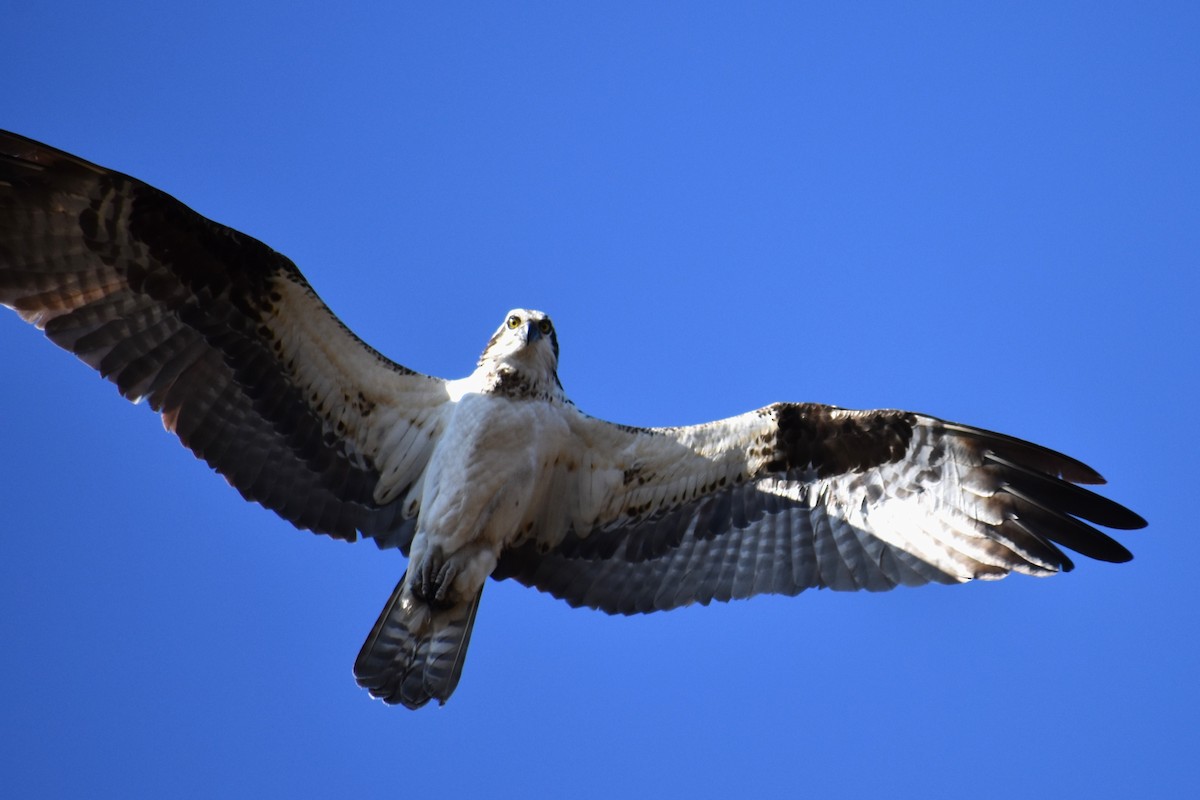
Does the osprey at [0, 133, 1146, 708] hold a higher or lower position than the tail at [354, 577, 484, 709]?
higher

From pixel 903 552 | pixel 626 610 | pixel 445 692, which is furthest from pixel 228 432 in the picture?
pixel 903 552

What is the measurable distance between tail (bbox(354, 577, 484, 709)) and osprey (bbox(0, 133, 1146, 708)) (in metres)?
0.01

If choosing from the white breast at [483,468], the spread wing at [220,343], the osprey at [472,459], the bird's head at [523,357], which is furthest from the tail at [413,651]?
the bird's head at [523,357]

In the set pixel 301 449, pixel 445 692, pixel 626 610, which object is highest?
pixel 301 449

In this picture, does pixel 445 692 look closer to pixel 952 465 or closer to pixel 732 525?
pixel 732 525

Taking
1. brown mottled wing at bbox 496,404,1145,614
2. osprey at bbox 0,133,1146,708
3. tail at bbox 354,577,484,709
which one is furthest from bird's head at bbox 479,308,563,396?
tail at bbox 354,577,484,709

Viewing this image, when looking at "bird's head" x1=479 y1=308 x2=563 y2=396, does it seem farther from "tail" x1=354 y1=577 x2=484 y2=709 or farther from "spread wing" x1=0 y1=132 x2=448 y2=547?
"tail" x1=354 y1=577 x2=484 y2=709

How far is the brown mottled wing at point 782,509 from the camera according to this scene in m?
9.70

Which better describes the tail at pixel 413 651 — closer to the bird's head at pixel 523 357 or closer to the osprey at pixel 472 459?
the osprey at pixel 472 459

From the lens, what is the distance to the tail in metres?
9.35

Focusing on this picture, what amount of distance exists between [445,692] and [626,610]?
4.80 feet

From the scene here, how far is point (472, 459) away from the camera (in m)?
9.69

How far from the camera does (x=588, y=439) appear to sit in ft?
33.3

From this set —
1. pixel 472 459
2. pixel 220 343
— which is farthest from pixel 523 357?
pixel 220 343
